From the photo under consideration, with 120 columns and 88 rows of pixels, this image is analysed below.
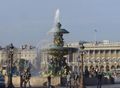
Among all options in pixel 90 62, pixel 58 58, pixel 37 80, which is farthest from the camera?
pixel 90 62

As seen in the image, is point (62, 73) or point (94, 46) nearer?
point (62, 73)

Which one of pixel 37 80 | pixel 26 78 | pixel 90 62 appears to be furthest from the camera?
pixel 90 62

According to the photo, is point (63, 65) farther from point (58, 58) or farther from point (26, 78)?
point (26, 78)

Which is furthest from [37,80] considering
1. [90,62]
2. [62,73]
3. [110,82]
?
[90,62]

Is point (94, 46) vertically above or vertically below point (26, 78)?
above

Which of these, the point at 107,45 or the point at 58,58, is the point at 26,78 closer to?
the point at 58,58

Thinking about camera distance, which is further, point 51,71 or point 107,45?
point 107,45

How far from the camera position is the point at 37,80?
61.8 metres

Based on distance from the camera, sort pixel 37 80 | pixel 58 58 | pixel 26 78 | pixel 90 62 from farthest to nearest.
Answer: pixel 90 62, pixel 58 58, pixel 37 80, pixel 26 78

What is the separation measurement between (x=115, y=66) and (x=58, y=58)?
112815mm

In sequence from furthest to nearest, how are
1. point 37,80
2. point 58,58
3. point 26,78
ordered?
point 58,58
point 37,80
point 26,78

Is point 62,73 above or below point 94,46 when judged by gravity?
below

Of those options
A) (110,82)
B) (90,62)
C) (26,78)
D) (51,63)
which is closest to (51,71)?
(51,63)

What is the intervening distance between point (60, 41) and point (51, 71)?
3.58 meters
